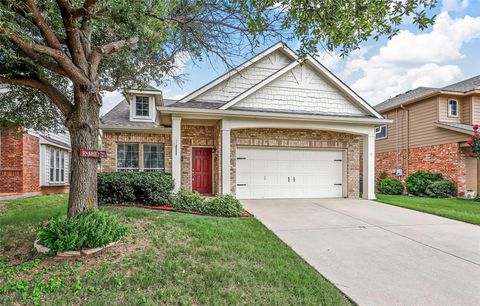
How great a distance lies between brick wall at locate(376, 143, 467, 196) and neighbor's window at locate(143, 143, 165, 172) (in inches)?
561

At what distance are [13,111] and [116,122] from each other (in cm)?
471

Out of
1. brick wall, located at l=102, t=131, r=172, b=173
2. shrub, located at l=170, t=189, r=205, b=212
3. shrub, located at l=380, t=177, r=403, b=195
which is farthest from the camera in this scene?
shrub, located at l=380, t=177, r=403, b=195

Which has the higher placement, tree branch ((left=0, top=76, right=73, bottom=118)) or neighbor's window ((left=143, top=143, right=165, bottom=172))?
tree branch ((left=0, top=76, right=73, bottom=118))

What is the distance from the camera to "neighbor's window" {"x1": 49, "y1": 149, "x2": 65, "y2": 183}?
15148 millimetres

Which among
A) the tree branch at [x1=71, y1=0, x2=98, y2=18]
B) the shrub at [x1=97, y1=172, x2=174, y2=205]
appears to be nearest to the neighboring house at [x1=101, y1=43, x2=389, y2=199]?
the shrub at [x1=97, y1=172, x2=174, y2=205]

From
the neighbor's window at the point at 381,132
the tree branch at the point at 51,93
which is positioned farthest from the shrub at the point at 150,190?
the neighbor's window at the point at 381,132

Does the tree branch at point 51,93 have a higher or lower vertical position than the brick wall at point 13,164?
higher

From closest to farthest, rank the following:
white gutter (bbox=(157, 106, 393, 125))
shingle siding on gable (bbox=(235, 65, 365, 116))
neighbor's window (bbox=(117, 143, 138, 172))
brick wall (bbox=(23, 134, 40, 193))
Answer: white gutter (bbox=(157, 106, 393, 125)) → shingle siding on gable (bbox=(235, 65, 365, 116)) → neighbor's window (bbox=(117, 143, 138, 172)) → brick wall (bbox=(23, 134, 40, 193))

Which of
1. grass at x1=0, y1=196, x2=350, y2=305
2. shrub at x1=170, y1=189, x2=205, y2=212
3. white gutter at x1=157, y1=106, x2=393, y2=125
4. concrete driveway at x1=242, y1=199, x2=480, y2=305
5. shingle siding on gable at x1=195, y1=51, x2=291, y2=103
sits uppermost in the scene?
shingle siding on gable at x1=195, y1=51, x2=291, y2=103

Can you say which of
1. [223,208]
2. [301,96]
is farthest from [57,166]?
[301,96]

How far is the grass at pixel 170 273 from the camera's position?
10.9ft

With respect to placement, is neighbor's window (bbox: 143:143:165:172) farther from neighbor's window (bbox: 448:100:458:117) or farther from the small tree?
neighbor's window (bbox: 448:100:458:117)

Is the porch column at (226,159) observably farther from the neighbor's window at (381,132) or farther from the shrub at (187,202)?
the neighbor's window at (381,132)

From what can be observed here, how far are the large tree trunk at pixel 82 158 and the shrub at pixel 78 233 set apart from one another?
→ 430 mm
